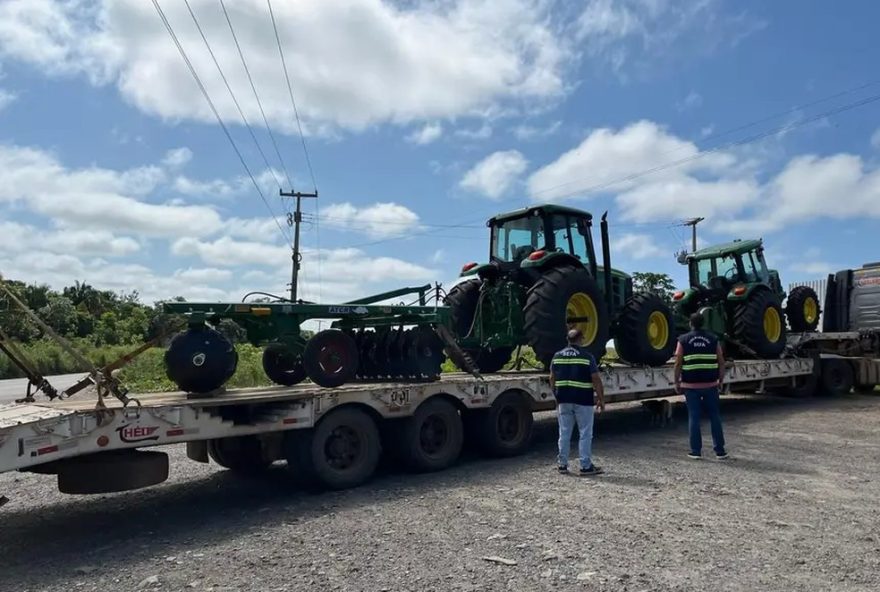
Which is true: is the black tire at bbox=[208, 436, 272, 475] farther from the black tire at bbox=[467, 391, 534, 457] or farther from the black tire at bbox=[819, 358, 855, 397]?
the black tire at bbox=[819, 358, 855, 397]

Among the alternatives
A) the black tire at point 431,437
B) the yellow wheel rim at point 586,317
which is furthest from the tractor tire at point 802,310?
the black tire at point 431,437

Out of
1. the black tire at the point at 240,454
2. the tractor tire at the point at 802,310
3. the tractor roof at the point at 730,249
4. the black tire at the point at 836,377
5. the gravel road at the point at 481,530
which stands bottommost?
the gravel road at the point at 481,530

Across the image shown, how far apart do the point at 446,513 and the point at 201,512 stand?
2.19 meters

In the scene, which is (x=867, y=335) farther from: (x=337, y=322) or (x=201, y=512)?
(x=201, y=512)

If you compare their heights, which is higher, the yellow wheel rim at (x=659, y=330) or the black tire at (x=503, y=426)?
the yellow wheel rim at (x=659, y=330)

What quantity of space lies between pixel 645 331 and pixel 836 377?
6491 mm

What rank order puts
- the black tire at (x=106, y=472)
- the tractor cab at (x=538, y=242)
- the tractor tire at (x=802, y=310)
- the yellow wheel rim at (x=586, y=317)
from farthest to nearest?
the tractor tire at (x=802, y=310), the tractor cab at (x=538, y=242), the yellow wheel rim at (x=586, y=317), the black tire at (x=106, y=472)

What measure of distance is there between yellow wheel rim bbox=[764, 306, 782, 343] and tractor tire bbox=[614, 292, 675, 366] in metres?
3.37

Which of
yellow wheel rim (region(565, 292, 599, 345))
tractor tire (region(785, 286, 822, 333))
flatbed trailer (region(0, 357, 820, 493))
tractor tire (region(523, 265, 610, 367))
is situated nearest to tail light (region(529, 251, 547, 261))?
tractor tire (region(523, 265, 610, 367))

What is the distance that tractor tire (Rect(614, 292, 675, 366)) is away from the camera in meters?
10.6

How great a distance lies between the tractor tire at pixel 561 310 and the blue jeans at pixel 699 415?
1.58m

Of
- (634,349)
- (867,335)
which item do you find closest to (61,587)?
(634,349)

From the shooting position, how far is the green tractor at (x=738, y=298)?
43.1ft

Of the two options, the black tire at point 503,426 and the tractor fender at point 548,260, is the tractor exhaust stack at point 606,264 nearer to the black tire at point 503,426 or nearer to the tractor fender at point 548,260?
the tractor fender at point 548,260
